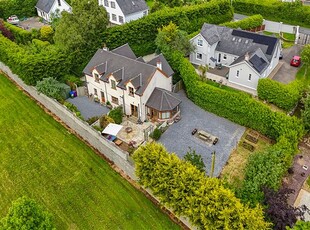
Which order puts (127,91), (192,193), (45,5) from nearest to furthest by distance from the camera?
(192,193), (127,91), (45,5)

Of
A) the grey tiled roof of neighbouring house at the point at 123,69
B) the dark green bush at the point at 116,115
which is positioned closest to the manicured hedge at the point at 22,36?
the grey tiled roof of neighbouring house at the point at 123,69

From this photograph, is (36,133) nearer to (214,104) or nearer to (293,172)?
(214,104)

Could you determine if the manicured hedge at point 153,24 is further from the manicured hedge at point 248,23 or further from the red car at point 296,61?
the red car at point 296,61

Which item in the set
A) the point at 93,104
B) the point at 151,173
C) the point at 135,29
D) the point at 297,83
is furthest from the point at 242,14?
the point at 151,173

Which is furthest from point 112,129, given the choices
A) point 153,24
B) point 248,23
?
point 248,23

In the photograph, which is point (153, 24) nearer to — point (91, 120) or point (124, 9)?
point (124, 9)

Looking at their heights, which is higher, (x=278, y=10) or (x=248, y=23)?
(x=278, y=10)
